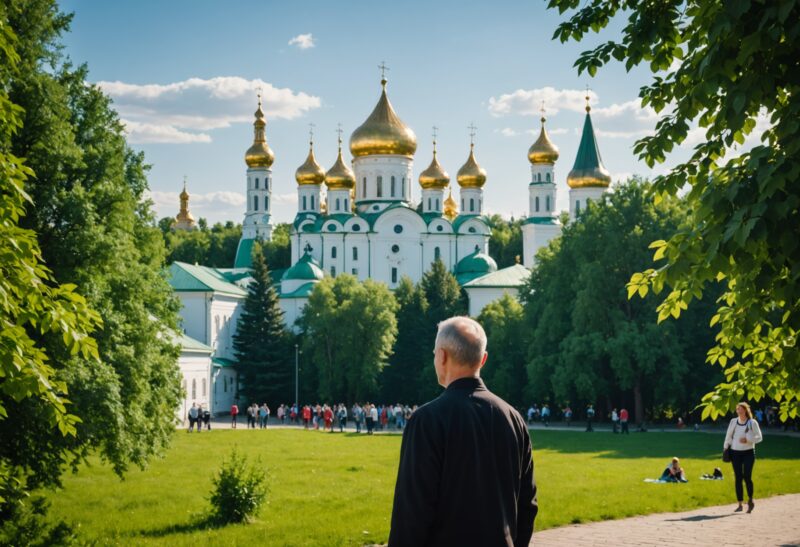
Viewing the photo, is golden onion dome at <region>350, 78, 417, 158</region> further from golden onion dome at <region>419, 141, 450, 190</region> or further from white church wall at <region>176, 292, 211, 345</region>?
white church wall at <region>176, 292, 211, 345</region>

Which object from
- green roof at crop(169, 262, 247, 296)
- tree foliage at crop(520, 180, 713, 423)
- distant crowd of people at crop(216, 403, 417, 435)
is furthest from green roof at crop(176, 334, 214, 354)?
tree foliage at crop(520, 180, 713, 423)

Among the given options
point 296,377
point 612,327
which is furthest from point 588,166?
point 612,327

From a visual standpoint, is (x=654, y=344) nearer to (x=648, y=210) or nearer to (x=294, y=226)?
(x=648, y=210)

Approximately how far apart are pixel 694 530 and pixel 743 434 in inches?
73.6

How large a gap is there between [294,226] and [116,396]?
2654 inches

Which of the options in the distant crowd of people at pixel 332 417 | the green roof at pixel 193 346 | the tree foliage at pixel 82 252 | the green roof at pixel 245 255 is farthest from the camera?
the green roof at pixel 245 255

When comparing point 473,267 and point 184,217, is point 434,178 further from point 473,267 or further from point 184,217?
point 184,217

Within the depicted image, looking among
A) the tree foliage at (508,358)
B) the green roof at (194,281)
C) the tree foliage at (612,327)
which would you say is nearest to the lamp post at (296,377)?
the green roof at (194,281)

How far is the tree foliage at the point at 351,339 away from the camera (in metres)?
59.9

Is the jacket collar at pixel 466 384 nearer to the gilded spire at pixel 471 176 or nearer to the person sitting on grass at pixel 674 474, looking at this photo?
the person sitting on grass at pixel 674 474

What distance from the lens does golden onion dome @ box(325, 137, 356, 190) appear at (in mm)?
84750

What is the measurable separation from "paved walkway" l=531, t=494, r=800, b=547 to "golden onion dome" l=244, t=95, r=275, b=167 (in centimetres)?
8416

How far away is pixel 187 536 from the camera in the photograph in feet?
43.3

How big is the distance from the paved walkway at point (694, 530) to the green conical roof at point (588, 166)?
6734cm
